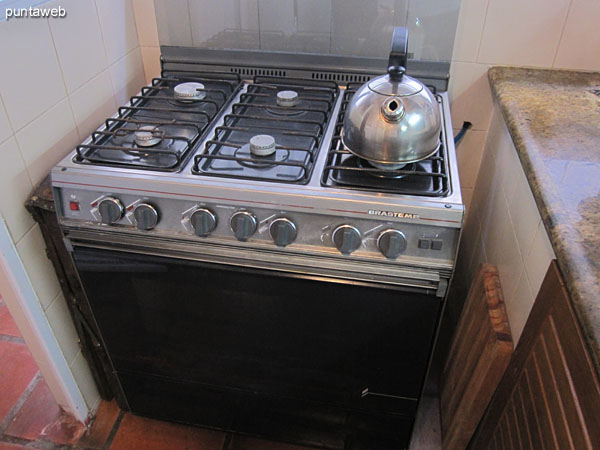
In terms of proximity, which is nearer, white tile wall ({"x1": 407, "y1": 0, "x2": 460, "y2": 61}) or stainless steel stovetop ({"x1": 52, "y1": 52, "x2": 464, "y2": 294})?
stainless steel stovetop ({"x1": 52, "y1": 52, "x2": 464, "y2": 294})

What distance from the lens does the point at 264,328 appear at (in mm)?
1147

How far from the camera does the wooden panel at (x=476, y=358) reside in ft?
3.39

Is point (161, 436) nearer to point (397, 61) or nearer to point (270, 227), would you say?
point (270, 227)

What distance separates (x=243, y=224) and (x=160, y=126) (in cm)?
39

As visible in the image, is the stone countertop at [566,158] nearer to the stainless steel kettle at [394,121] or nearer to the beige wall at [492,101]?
the beige wall at [492,101]

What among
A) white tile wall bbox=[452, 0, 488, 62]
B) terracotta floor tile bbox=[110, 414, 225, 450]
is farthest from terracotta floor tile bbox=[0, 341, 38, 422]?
white tile wall bbox=[452, 0, 488, 62]

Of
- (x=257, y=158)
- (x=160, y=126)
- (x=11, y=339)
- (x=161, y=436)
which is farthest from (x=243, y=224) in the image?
(x=11, y=339)

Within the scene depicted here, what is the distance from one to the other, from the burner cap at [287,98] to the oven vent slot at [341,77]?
0.20 m

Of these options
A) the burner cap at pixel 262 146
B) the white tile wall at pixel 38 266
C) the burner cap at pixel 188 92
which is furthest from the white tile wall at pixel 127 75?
the burner cap at pixel 262 146

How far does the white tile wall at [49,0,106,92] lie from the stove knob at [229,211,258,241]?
0.58m

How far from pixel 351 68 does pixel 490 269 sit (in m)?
0.68

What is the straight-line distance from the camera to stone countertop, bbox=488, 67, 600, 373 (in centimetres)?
71

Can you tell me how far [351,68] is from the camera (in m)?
1.42

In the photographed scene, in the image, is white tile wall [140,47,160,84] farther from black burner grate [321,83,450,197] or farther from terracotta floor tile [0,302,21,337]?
terracotta floor tile [0,302,21,337]
